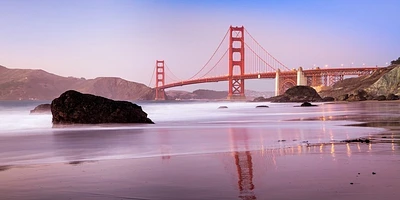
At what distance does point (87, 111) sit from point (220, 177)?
14.2m

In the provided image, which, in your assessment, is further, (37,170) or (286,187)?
(37,170)

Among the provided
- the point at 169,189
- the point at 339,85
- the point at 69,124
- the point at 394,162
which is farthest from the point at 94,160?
the point at 339,85

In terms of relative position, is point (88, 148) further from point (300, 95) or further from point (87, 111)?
point (300, 95)

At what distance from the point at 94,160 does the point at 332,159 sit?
3.94 meters

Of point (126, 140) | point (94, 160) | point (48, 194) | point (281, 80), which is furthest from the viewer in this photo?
point (281, 80)

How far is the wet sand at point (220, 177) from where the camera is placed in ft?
15.7

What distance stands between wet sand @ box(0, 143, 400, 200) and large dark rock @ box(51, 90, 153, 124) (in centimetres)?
1169

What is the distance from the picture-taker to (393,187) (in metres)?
4.91

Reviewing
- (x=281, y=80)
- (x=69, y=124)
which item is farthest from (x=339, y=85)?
(x=69, y=124)

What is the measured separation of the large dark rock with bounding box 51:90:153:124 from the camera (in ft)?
62.2

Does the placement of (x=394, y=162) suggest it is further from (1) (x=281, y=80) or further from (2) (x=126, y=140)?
(1) (x=281, y=80)

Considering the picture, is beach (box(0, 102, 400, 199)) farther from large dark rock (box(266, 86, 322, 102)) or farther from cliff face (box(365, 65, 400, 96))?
large dark rock (box(266, 86, 322, 102))

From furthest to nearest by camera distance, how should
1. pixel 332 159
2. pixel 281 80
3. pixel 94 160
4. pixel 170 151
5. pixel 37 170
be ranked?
1. pixel 281 80
2. pixel 170 151
3. pixel 94 160
4. pixel 332 159
5. pixel 37 170

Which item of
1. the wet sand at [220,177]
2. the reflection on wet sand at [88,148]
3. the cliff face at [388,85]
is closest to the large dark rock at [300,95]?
the cliff face at [388,85]
